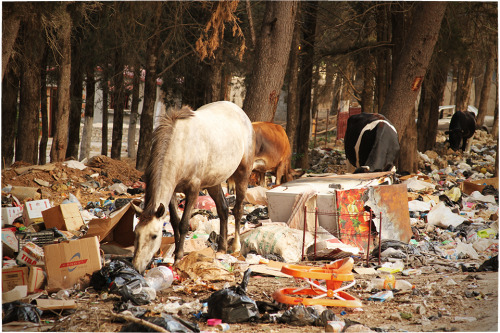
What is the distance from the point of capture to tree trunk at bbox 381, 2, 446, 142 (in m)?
12.7

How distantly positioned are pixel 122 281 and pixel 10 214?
404 centimetres

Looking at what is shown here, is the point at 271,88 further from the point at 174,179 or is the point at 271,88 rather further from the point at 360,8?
the point at 360,8

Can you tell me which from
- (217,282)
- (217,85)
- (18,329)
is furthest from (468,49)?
(18,329)

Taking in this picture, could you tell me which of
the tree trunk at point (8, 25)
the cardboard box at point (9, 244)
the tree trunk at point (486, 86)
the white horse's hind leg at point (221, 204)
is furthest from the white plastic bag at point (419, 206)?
the tree trunk at point (486, 86)

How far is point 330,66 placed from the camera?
20.2 metres

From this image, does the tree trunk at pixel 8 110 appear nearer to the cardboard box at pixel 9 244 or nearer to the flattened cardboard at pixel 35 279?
the cardboard box at pixel 9 244

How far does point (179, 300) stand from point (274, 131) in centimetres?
655

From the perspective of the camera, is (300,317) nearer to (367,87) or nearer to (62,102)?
(62,102)

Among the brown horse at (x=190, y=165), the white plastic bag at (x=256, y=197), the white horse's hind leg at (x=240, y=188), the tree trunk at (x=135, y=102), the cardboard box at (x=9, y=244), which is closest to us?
the brown horse at (x=190, y=165)

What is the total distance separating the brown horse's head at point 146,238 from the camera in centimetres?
591

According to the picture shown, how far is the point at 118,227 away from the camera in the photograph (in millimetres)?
7746

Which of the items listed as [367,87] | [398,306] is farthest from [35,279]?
[367,87]

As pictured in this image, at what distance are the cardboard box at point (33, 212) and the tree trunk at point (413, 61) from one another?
7.92 meters

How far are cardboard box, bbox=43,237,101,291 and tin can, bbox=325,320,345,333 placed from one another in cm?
266
